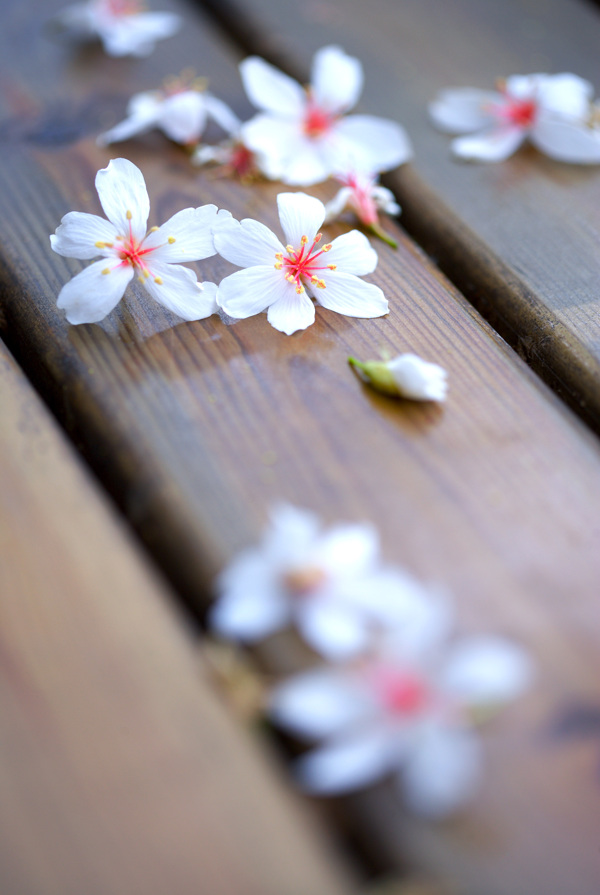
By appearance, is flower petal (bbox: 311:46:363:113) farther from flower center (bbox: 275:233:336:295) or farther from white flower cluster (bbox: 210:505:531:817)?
white flower cluster (bbox: 210:505:531:817)

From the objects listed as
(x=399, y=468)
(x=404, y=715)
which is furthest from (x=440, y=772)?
(x=399, y=468)

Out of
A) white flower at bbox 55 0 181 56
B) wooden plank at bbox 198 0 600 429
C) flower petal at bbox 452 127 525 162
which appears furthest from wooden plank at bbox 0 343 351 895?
white flower at bbox 55 0 181 56

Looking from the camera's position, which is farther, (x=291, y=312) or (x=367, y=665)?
(x=291, y=312)

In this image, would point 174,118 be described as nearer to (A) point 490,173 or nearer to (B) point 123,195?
(B) point 123,195

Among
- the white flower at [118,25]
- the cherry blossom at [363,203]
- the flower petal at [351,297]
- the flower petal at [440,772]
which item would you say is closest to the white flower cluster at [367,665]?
the flower petal at [440,772]

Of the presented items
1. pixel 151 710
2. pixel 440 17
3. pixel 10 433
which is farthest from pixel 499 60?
pixel 151 710

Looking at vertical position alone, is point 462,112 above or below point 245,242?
above

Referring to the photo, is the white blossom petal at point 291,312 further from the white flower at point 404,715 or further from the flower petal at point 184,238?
the white flower at point 404,715

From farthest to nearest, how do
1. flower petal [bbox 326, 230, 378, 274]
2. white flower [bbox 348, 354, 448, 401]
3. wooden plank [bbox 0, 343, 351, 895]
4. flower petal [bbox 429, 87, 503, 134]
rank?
flower petal [bbox 429, 87, 503, 134] < flower petal [bbox 326, 230, 378, 274] < white flower [bbox 348, 354, 448, 401] < wooden plank [bbox 0, 343, 351, 895]
